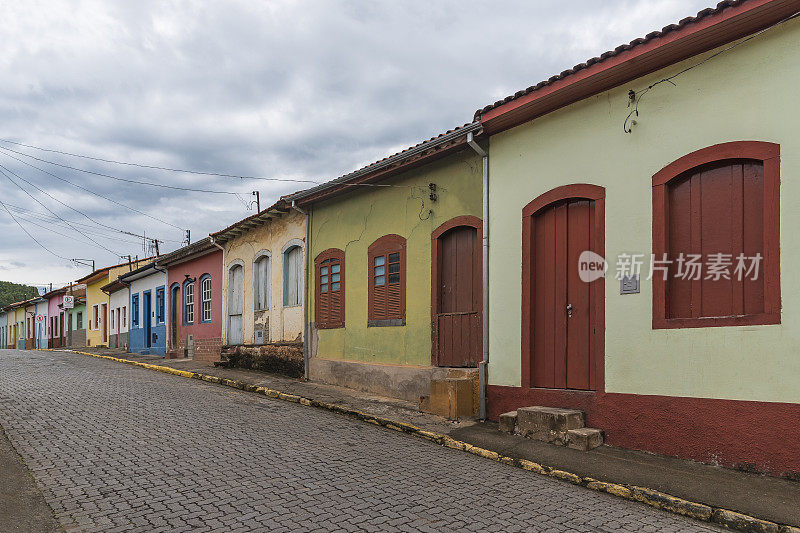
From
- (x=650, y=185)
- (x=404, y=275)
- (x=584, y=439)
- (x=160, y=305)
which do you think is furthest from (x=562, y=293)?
(x=160, y=305)

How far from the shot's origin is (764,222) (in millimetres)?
6000

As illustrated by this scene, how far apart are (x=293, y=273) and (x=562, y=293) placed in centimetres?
802

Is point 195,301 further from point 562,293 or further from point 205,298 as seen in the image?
point 562,293

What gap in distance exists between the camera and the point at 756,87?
6.12 meters

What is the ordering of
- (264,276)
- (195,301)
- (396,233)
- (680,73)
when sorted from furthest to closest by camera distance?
(195,301) < (264,276) < (396,233) < (680,73)

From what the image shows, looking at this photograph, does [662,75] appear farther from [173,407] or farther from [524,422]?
[173,407]

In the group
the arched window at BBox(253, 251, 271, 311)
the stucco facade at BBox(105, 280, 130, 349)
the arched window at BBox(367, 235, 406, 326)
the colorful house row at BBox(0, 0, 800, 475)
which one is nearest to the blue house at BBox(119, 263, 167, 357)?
the stucco facade at BBox(105, 280, 130, 349)

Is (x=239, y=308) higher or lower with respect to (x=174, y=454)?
higher

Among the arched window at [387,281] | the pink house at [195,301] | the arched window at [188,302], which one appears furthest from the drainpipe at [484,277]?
the arched window at [188,302]

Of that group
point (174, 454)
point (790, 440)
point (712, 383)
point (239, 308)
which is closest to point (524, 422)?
point (712, 383)

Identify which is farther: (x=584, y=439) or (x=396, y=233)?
(x=396, y=233)

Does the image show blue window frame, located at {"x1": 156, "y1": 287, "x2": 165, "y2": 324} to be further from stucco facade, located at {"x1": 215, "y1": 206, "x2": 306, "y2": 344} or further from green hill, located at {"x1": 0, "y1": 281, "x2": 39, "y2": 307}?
green hill, located at {"x1": 0, "y1": 281, "x2": 39, "y2": 307}

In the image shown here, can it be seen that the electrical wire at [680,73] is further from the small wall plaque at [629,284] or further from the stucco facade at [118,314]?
the stucco facade at [118,314]

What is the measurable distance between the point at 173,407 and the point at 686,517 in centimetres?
753
